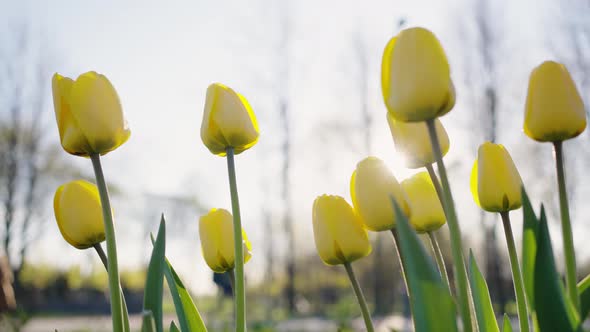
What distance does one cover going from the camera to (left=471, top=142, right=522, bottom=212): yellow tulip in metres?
0.96

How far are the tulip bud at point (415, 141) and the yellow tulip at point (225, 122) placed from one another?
26 centimetres

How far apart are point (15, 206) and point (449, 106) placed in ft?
58.3

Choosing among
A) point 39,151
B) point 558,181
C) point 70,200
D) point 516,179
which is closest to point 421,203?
point 516,179

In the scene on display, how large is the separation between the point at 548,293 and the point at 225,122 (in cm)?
58

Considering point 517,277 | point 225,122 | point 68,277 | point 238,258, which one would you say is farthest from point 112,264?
point 68,277

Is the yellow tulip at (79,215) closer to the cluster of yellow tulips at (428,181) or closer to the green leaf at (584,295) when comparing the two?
the cluster of yellow tulips at (428,181)

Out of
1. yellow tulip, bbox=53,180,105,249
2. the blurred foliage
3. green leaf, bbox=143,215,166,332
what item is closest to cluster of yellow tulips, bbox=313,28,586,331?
green leaf, bbox=143,215,166,332

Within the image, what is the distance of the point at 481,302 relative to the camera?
0.97m

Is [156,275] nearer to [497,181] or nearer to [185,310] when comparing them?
[185,310]

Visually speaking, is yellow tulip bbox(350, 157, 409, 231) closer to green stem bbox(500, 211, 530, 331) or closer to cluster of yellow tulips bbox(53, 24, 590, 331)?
cluster of yellow tulips bbox(53, 24, 590, 331)

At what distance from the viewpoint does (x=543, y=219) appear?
75cm

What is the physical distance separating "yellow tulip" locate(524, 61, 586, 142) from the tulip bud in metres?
0.18

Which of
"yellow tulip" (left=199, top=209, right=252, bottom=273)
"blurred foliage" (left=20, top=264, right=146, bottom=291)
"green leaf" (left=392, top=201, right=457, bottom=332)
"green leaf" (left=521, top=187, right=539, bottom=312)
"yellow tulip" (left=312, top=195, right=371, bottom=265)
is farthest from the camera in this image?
"blurred foliage" (left=20, top=264, right=146, bottom=291)

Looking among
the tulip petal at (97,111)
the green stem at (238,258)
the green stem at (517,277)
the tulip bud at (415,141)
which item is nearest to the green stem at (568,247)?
the green stem at (517,277)
